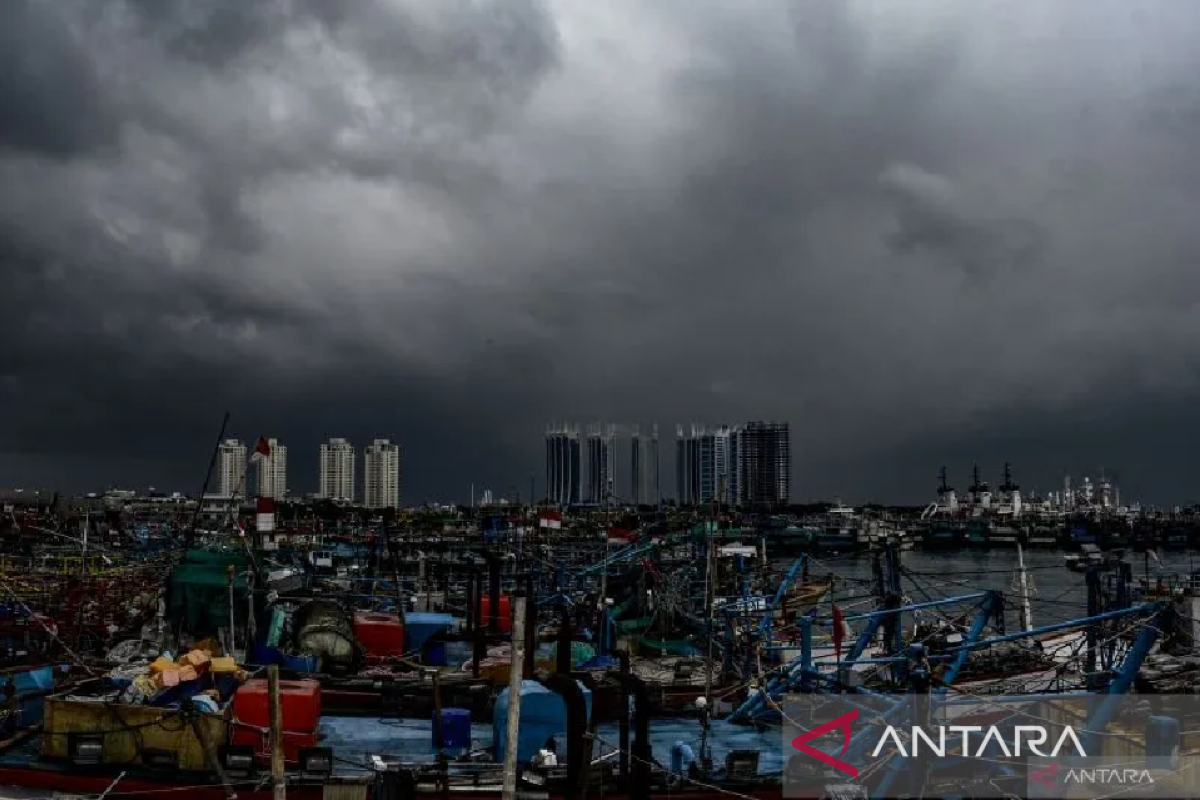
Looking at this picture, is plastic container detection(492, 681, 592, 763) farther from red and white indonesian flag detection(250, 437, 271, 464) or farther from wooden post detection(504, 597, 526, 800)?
red and white indonesian flag detection(250, 437, 271, 464)

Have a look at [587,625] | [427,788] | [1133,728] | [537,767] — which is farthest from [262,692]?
[587,625]

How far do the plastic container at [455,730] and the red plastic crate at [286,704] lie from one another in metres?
3.08

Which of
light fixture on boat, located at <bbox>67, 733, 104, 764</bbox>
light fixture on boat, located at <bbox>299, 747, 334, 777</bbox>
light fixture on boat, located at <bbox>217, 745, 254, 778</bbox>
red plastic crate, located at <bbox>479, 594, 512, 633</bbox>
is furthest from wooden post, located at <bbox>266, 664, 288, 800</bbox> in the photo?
red plastic crate, located at <bbox>479, 594, 512, 633</bbox>

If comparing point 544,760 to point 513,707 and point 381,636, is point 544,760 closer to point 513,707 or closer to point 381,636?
point 513,707

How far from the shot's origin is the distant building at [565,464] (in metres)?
155

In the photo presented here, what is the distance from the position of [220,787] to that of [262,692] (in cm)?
248

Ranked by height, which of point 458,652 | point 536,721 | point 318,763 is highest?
point 536,721

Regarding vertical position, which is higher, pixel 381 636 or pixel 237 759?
pixel 381 636

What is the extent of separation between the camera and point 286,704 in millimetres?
22531

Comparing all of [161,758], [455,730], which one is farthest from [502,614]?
[161,758]

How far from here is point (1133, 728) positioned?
22172mm

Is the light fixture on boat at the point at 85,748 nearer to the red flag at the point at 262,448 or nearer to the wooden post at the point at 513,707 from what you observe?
the wooden post at the point at 513,707

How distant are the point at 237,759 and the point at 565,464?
136m

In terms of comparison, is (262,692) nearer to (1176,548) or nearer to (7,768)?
(7,768)
